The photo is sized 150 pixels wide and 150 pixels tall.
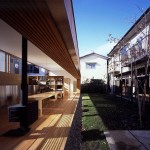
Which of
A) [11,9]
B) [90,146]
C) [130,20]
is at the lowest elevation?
[90,146]

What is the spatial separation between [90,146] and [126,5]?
7306 mm

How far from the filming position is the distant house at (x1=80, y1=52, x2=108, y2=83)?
33750 mm

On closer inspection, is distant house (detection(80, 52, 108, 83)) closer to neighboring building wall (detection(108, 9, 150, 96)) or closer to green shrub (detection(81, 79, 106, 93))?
green shrub (detection(81, 79, 106, 93))

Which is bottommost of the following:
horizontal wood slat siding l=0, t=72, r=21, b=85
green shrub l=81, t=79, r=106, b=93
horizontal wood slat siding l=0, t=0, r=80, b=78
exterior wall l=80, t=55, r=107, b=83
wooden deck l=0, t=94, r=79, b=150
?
wooden deck l=0, t=94, r=79, b=150

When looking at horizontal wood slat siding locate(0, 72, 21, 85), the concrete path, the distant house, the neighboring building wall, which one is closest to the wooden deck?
the concrete path

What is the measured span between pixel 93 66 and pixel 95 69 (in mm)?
566

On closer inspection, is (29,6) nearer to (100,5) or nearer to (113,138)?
(113,138)

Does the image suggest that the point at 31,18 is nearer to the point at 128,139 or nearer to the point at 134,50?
the point at 128,139

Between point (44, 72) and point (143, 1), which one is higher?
point (143, 1)

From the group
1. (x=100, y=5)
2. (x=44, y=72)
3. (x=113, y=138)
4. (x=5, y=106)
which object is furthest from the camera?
(x=44, y=72)

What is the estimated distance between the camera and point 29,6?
13.4ft

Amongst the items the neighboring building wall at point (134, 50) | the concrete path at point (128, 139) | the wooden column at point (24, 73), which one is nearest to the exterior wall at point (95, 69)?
the neighboring building wall at point (134, 50)

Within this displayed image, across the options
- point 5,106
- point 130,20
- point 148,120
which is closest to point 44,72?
point 5,106

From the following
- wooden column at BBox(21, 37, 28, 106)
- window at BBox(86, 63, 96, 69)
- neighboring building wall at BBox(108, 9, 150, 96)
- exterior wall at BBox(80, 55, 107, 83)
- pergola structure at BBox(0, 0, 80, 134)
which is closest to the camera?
pergola structure at BBox(0, 0, 80, 134)
